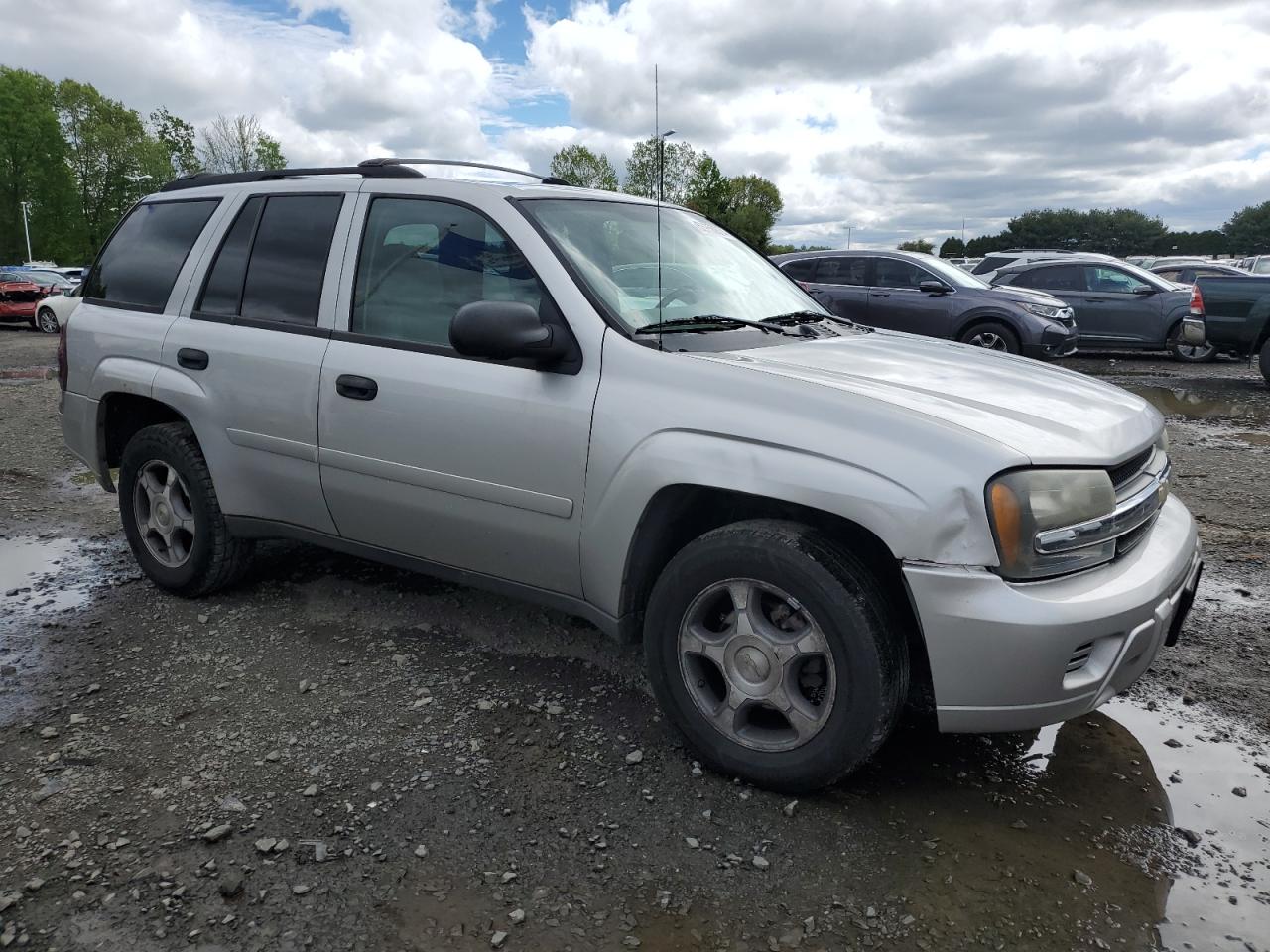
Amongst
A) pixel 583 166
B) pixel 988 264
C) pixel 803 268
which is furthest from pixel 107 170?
pixel 803 268

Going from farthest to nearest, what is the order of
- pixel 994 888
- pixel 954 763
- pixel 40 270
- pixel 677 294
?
pixel 40 270
pixel 677 294
pixel 954 763
pixel 994 888

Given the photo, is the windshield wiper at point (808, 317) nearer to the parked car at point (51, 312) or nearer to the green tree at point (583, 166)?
the parked car at point (51, 312)

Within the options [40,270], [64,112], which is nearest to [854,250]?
[40,270]

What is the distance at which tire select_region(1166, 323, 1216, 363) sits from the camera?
14085 mm

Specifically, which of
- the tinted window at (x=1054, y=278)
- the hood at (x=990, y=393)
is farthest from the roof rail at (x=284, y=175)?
the tinted window at (x=1054, y=278)

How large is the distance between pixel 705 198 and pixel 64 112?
43.9m

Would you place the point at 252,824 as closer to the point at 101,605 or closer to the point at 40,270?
the point at 101,605

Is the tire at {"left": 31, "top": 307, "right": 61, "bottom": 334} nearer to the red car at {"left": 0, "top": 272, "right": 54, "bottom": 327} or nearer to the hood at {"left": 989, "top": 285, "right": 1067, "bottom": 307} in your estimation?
the red car at {"left": 0, "top": 272, "right": 54, "bottom": 327}

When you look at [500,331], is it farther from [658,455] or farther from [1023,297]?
[1023,297]

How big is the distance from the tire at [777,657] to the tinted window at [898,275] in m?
10.4

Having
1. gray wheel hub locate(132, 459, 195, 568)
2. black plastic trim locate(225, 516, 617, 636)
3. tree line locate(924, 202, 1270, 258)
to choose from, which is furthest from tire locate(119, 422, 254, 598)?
tree line locate(924, 202, 1270, 258)

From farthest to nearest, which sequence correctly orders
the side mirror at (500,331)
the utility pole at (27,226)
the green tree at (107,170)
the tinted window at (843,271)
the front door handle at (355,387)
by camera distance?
the green tree at (107,170) < the utility pole at (27,226) < the tinted window at (843,271) < the front door handle at (355,387) < the side mirror at (500,331)

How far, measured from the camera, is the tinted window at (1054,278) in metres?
14.7

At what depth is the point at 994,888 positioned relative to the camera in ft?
8.09
